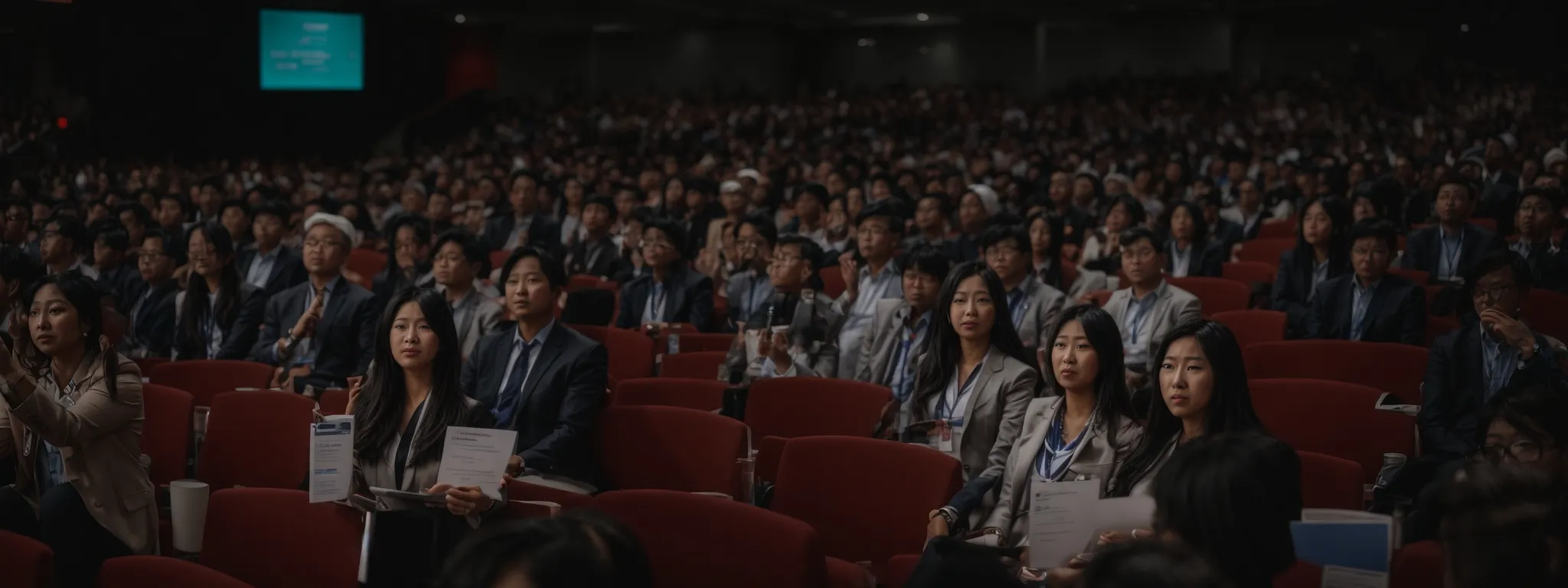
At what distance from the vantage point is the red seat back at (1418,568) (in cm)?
258

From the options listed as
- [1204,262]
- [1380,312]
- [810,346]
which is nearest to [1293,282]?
[1380,312]

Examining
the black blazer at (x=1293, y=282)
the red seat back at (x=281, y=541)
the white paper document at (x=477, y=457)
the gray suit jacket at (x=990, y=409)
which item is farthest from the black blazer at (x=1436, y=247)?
the red seat back at (x=281, y=541)

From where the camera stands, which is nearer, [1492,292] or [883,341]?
[1492,292]

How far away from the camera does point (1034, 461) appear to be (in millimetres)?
3549

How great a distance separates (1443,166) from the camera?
1103 cm

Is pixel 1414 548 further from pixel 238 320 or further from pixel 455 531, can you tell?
pixel 238 320

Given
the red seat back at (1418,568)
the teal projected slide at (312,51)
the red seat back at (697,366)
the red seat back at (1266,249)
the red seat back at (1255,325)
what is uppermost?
the teal projected slide at (312,51)

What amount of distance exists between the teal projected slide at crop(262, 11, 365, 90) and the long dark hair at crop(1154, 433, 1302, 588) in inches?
693

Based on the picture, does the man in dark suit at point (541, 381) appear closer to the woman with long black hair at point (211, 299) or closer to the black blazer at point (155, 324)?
the woman with long black hair at point (211, 299)

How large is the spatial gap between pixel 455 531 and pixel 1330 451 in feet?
8.72

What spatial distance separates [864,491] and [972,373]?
2.93 ft

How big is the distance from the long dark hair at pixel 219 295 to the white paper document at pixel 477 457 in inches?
147

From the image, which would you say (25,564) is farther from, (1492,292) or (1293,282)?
(1293,282)

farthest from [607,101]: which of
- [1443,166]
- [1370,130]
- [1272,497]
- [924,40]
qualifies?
[1272,497]
